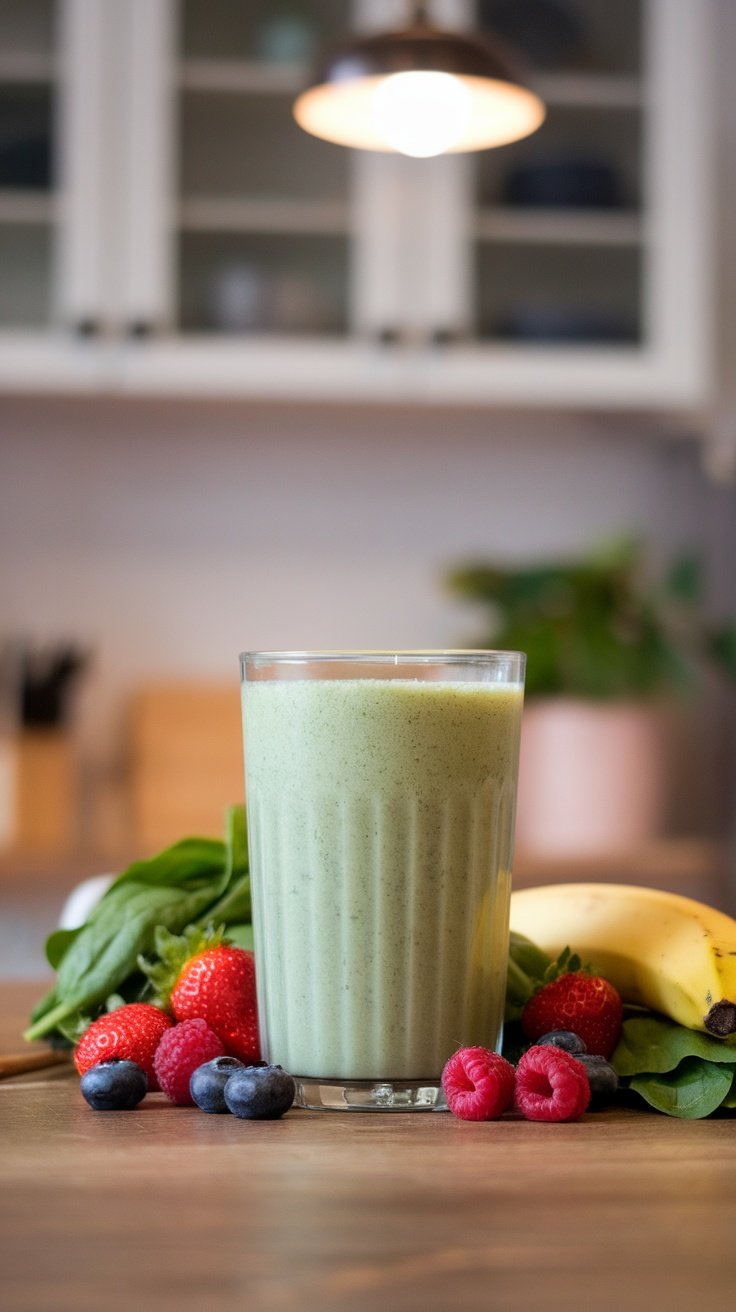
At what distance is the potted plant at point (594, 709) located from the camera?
239cm

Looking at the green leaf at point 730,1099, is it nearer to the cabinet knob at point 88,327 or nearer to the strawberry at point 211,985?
the strawberry at point 211,985

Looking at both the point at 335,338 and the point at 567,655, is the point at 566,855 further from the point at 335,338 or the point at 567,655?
the point at 335,338

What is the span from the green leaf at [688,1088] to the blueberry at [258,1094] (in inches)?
6.6

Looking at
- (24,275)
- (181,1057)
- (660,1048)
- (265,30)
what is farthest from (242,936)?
(265,30)

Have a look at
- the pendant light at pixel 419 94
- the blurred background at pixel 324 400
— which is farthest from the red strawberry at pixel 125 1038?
the blurred background at pixel 324 400

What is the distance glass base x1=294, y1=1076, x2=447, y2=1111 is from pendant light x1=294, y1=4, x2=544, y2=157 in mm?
764

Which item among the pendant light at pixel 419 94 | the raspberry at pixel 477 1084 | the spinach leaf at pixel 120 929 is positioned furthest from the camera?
the pendant light at pixel 419 94

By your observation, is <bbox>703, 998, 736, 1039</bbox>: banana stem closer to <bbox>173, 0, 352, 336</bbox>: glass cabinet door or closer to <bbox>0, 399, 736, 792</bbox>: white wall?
<bbox>173, 0, 352, 336</bbox>: glass cabinet door

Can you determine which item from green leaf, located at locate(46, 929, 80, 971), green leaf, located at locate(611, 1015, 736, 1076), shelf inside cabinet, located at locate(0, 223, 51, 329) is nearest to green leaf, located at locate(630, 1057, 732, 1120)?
green leaf, located at locate(611, 1015, 736, 1076)

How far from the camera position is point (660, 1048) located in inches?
28.5

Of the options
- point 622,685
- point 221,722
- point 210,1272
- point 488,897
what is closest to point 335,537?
point 221,722

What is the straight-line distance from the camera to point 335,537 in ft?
8.79

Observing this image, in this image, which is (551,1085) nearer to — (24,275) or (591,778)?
(591,778)

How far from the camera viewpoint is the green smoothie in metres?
0.71
